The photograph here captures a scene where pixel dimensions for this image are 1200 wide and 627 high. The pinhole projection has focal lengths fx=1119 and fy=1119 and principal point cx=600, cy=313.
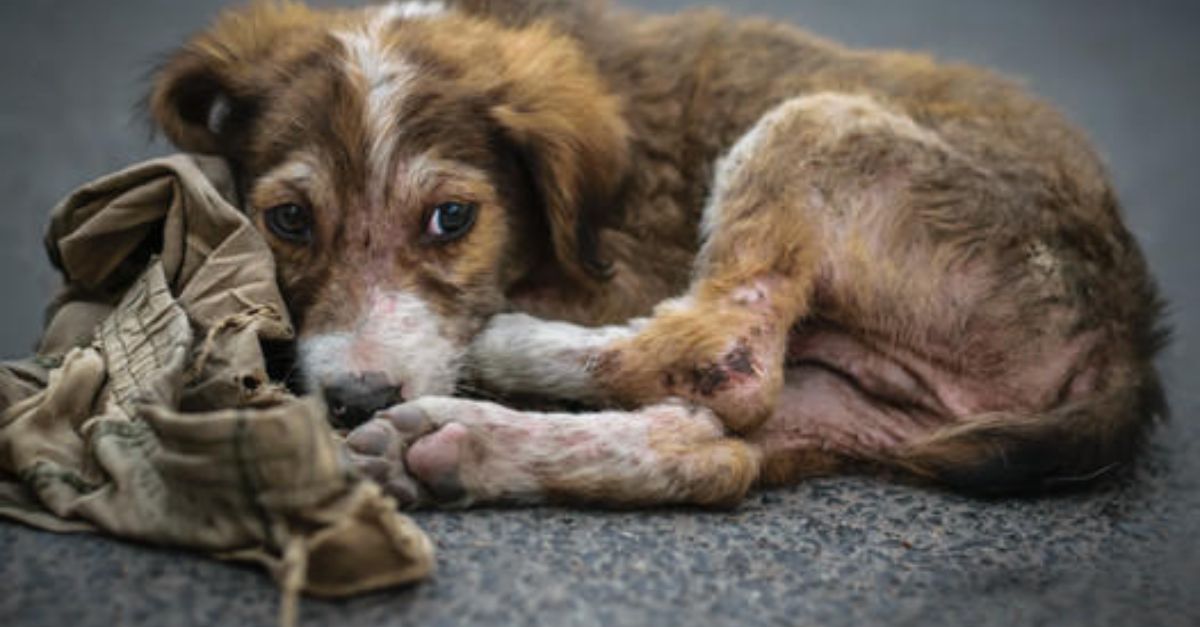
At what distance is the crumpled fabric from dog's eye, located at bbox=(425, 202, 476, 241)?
0.43 m

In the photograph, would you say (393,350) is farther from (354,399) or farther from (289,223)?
(289,223)

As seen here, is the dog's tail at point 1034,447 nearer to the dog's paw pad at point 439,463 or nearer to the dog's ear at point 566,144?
the dog's ear at point 566,144

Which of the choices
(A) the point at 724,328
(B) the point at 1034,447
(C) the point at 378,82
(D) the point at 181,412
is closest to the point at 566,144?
(C) the point at 378,82

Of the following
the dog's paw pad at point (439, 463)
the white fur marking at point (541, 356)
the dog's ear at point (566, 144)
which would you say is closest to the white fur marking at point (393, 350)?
the white fur marking at point (541, 356)

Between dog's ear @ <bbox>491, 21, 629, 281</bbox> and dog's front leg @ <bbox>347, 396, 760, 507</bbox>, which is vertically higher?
dog's ear @ <bbox>491, 21, 629, 281</bbox>

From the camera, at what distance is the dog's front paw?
Result: 2.36 metres

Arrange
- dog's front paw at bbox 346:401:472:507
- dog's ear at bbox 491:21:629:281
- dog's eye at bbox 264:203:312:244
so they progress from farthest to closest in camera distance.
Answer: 1. dog's ear at bbox 491:21:629:281
2. dog's eye at bbox 264:203:312:244
3. dog's front paw at bbox 346:401:472:507

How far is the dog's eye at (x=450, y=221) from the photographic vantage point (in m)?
2.94

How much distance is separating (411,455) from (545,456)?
12.0 inches

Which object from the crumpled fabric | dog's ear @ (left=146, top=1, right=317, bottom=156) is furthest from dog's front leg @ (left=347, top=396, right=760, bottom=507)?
dog's ear @ (left=146, top=1, right=317, bottom=156)

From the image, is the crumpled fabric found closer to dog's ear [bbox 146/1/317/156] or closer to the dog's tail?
dog's ear [bbox 146/1/317/156]

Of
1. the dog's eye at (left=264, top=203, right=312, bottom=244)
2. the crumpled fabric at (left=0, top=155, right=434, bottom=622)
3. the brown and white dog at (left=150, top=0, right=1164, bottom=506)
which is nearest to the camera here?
the crumpled fabric at (left=0, top=155, right=434, bottom=622)

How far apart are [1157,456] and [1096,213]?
0.77m

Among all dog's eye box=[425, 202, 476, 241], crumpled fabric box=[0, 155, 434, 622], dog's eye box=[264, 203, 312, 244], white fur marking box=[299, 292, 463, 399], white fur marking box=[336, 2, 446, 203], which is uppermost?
white fur marking box=[336, 2, 446, 203]
